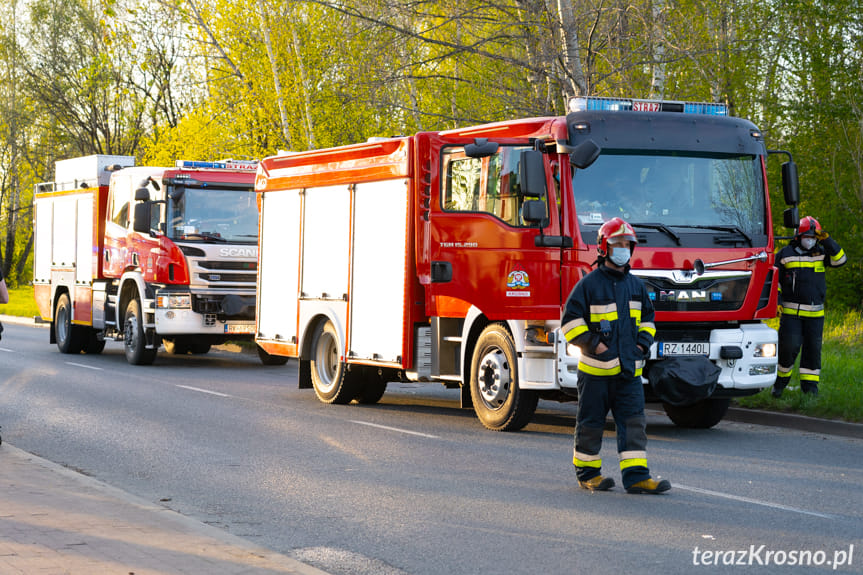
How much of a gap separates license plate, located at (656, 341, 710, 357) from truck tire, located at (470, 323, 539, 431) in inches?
49.1

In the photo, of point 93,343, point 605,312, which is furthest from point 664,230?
point 93,343

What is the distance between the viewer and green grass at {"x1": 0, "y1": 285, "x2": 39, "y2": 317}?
40.4 meters

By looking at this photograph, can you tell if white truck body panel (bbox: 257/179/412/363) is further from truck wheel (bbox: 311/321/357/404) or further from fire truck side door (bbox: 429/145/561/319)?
fire truck side door (bbox: 429/145/561/319)

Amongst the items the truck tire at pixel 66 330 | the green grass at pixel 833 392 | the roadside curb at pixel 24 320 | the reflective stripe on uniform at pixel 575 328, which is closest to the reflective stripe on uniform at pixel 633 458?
the reflective stripe on uniform at pixel 575 328

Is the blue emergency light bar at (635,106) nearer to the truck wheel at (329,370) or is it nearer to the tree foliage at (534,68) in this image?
the truck wheel at (329,370)

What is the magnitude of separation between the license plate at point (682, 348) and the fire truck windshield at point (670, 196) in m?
0.93

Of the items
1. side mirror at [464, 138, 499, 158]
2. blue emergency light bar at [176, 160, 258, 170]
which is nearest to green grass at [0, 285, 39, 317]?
blue emergency light bar at [176, 160, 258, 170]

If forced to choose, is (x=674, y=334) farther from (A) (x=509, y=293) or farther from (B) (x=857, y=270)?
(B) (x=857, y=270)

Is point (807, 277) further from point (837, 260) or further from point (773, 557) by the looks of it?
point (773, 557)

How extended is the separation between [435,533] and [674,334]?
476cm

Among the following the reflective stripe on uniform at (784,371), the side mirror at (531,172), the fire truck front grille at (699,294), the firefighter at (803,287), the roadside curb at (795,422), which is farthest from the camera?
the firefighter at (803,287)

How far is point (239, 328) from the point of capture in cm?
2005

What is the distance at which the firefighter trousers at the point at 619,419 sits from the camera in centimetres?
852

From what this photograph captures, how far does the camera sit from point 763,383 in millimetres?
11664
